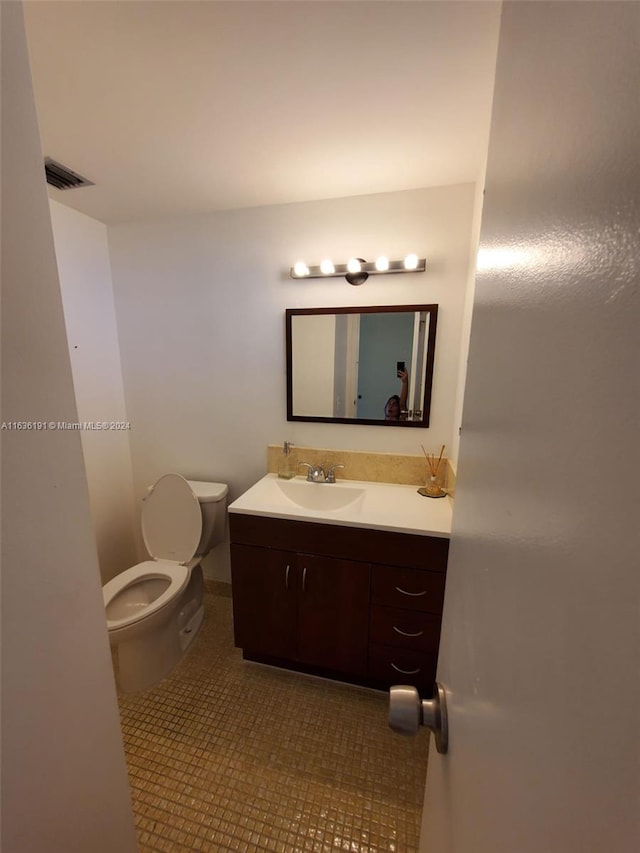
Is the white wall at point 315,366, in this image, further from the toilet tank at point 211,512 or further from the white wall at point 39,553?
the white wall at point 39,553

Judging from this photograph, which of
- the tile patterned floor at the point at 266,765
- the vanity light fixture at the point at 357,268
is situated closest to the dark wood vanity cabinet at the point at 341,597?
the tile patterned floor at the point at 266,765

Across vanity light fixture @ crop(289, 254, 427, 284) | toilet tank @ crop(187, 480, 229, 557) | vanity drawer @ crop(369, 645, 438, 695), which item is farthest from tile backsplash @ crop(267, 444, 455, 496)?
vanity light fixture @ crop(289, 254, 427, 284)

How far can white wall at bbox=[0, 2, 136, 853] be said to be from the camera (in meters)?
0.49

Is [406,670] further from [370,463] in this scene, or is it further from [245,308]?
[245,308]

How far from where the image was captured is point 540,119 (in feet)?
1.02

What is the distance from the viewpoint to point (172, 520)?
74.6 inches

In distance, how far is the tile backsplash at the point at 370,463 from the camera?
1.78 metres

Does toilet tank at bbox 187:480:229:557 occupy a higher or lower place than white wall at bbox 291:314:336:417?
lower

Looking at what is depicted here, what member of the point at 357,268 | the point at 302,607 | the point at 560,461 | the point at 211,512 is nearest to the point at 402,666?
the point at 302,607

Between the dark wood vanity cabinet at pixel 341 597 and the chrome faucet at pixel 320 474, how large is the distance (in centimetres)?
42

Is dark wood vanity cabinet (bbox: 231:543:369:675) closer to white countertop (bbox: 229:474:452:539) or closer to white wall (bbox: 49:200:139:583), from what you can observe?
white countertop (bbox: 229:474:452:539)

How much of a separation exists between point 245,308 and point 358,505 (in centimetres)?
125

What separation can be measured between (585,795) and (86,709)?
2.62 feet

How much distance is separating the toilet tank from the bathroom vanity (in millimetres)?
377
